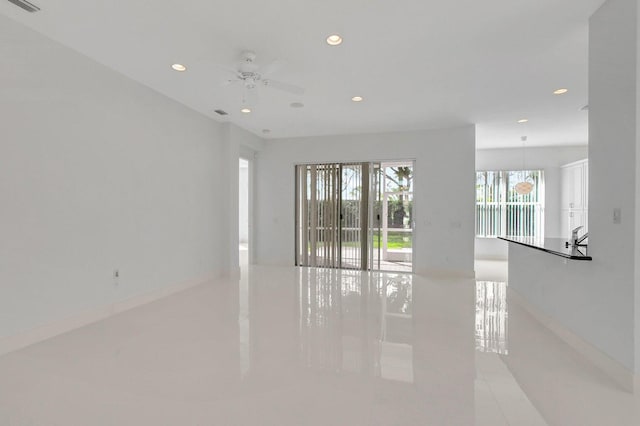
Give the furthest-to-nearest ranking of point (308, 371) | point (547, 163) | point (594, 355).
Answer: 1. point (547, 163)
2. point (594, 355)
3. point (308, 371)

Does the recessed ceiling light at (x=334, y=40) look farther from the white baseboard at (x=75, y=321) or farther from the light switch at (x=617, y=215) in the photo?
the white baseboard at (x=75, y=321)

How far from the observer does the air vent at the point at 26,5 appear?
98.1 inches

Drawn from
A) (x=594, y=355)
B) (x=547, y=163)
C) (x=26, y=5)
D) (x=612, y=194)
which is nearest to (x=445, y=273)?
(x=594, y=355)

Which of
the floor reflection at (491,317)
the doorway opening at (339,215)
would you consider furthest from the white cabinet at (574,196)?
the doorway opening at (339,215)

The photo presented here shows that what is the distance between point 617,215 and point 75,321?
4.89 m

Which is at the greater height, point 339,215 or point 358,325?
point 339,215

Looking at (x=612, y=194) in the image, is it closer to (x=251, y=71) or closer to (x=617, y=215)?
(x=617, y=215)

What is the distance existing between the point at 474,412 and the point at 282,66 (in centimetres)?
352

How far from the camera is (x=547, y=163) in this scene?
322 inches

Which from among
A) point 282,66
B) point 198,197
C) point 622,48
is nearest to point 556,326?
point 622,48

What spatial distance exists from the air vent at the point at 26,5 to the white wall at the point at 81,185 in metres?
0.32

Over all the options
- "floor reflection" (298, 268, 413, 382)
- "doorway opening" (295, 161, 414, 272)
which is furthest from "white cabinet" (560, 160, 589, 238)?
"floor reflection" (298, 268, 413, 382)

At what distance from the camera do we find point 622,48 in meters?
2.33

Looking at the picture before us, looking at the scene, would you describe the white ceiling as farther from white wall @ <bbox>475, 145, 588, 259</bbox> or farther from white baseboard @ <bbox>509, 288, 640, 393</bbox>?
white wall @ <bbox>475, 145, 588, 259</bbox>
